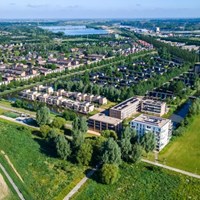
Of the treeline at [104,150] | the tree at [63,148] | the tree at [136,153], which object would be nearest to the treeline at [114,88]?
the treeline at [104,150]

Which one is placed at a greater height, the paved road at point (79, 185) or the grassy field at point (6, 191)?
the grassy field at point (6, 191)

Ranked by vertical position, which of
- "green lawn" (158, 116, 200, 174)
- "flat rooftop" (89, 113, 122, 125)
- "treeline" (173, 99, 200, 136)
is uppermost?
"flat rooftop" (89, 113, 122, 125)

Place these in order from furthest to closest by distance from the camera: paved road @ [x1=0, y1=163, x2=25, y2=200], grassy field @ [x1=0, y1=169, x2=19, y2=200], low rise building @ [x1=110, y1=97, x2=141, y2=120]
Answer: low rise building @ [x1=110, y1=97, x2=141, y2=120], paved road @ [x1=0, y1=163, x2=25, y2=200], grassy field @ [x1=0, y1=169, x2=19, y2=200]

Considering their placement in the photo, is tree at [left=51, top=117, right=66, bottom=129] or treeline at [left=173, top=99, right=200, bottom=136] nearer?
treeline at [left=173, top=99, right=200, bottom=136]

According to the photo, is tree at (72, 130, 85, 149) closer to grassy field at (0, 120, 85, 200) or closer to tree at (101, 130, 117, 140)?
grassy field at (0, 120, 85, 200)

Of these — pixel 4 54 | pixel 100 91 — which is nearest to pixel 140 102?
pixel 100 91

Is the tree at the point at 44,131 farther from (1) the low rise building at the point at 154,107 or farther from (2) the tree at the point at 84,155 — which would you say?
(1) the low rise building at the point at 154,107

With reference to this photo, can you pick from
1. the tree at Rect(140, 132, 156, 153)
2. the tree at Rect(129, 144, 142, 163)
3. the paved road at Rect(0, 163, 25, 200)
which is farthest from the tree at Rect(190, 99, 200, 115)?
the paved road at Rect(0, 163, 25, 200)
